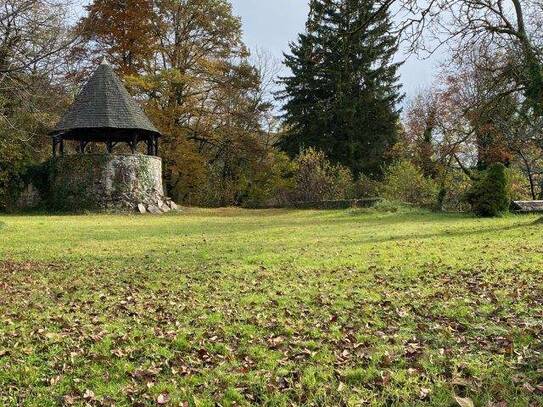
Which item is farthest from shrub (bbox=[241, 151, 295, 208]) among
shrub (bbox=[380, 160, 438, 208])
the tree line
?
shrub (bbox=[380, 160, 438, 208])

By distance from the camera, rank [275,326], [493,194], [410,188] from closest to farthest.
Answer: [275,326], [493,194], [410,188]

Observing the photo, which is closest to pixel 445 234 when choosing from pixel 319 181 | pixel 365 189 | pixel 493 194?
pixel 493 194

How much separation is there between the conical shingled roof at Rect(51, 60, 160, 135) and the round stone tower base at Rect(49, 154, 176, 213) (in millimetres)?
1258

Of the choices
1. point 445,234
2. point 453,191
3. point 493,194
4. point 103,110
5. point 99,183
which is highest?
point 103,110

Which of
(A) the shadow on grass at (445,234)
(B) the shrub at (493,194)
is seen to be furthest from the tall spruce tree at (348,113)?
(A) the shadow on grass at (445,234)

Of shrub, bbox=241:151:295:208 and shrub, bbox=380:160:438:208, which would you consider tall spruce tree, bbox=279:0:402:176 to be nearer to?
shrub, bbox=241:151:295:208

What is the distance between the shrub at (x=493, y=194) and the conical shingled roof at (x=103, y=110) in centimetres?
1348

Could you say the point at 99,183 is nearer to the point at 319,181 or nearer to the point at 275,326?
the point at 319,181

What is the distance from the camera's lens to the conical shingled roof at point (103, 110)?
21016mm

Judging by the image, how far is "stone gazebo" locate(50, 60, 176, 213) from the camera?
21109 mm

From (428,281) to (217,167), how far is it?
27.1 metres

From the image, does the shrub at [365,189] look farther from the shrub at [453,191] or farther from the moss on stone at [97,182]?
the moss on stone at [97,182]

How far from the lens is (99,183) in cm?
2119

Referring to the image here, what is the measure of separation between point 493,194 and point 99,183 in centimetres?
1494
